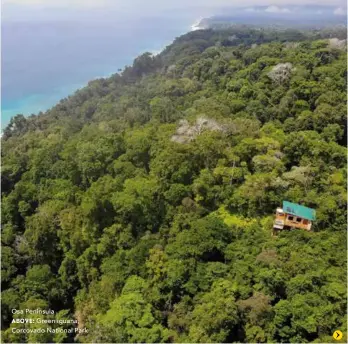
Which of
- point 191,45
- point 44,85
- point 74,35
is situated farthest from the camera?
point 74,35

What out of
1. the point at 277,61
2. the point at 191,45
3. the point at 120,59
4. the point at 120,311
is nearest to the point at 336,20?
the point at 191,45

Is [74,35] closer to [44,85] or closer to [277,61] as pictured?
[44,85]

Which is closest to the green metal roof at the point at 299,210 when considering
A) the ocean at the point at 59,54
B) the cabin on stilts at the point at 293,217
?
the cabin on stilts at the point at 293,217

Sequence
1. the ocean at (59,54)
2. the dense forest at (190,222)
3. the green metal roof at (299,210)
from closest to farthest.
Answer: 1. the dense forest at (190,222)
2. the green metal roof at (299,210)
3. the ocean at (59,54)

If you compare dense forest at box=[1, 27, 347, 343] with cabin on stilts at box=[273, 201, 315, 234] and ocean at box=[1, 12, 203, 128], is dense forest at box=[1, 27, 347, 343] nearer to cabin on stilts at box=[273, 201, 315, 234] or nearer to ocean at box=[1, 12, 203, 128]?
cabin on stilts at box=[273, 201, 315, 234]

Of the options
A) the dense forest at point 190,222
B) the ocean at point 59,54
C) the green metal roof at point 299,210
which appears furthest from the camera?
the ocean at point 59,54

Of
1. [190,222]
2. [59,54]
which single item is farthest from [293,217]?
[59,54]

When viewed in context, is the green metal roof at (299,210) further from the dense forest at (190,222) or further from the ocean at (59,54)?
the ocean at (59,54)
